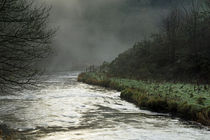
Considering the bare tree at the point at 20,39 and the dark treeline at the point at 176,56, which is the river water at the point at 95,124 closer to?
the bare tree at the point at 20,39

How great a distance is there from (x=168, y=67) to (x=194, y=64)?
314 inches

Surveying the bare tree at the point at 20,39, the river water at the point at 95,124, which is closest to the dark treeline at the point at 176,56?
the river water at the point at 95,124

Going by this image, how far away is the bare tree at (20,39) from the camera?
1287cm

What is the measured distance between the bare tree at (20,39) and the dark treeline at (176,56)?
85.8 feet

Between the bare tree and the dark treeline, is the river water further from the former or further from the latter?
the dark treeline

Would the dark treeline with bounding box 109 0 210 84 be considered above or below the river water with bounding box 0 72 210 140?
A: above

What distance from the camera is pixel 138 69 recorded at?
5531 centimetres

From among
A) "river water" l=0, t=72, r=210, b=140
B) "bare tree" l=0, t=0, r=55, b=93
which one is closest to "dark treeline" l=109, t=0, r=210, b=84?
"river water" l=0, t=72, r=210, b=140

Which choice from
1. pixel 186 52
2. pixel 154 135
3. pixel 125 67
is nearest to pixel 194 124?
pixel 154 135

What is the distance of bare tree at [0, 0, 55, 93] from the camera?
12870 mm

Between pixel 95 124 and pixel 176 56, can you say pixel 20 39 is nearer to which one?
pixel 95 124

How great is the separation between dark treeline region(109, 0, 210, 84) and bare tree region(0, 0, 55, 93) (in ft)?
85.8

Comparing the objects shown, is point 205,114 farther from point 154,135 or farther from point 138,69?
point 138,69

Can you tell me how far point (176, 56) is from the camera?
50812 millimetres
